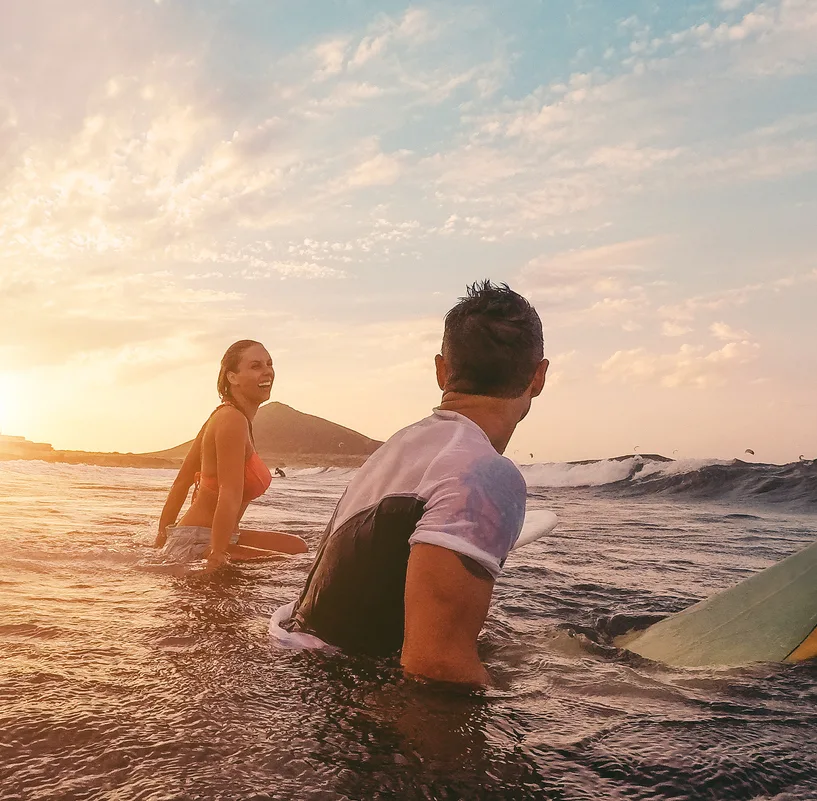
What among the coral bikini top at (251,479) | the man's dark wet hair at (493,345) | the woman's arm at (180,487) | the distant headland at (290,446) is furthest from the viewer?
the distant headland at (290,446)

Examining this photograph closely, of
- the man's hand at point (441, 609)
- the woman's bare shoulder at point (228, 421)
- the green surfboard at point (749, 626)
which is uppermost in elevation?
the woman's bare shoulder at point (228, 421)

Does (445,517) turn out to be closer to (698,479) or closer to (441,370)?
(441,370)

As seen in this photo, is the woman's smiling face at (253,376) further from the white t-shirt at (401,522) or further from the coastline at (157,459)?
the coastline at (157,459)

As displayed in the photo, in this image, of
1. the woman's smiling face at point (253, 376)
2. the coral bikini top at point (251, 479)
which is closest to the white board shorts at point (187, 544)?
the coral bikini top at point (251, 479)

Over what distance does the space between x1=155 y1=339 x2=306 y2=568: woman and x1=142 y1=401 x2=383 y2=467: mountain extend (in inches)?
1798

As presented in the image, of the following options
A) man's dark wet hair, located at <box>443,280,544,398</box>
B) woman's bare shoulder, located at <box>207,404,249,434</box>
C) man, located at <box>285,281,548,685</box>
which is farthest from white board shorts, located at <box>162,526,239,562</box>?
man's dark wet hair, located at <box>443,280,544,398</box>

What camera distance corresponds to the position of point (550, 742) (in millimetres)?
2107

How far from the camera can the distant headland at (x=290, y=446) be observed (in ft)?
158

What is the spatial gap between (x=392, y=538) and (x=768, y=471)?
22198 mm

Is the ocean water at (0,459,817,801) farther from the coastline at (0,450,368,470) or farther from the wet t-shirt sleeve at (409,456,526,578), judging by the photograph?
the coastline at (0,450,368,470)

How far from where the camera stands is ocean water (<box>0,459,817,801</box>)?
71.0 inches

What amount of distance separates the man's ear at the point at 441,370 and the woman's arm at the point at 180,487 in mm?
3864

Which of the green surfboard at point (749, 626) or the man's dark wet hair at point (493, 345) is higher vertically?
the man's dark wet hair at point (493, 345)

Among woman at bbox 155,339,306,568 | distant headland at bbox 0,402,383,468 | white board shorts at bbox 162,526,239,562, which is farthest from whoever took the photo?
distant headland at bbox 0,402,383,468
